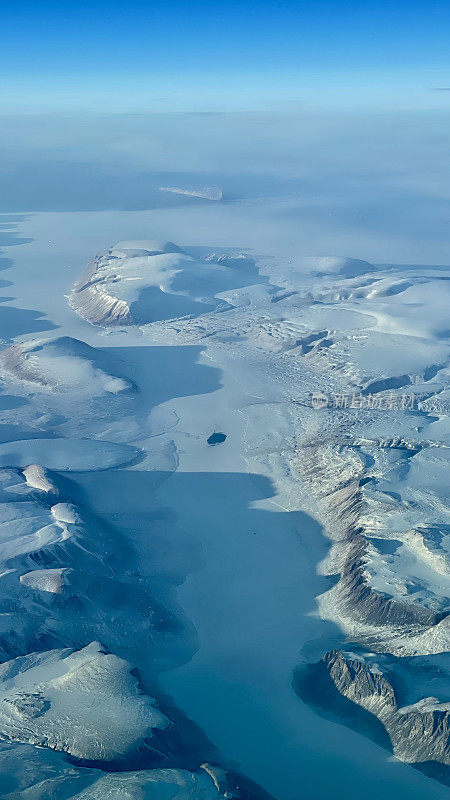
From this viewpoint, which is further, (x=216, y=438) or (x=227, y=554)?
(x=216, y=438)

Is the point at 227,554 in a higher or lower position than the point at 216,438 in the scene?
lower

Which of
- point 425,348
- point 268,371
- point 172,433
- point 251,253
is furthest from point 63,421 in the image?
point 251,253

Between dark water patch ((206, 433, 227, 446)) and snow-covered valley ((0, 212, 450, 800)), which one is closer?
snow-covered valley ((0, 212, 450, 800))

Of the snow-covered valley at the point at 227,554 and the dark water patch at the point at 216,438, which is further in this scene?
the dark water patch at the point at 216,438

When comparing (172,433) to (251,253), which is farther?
(251,253)

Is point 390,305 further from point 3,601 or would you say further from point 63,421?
point 3,601
